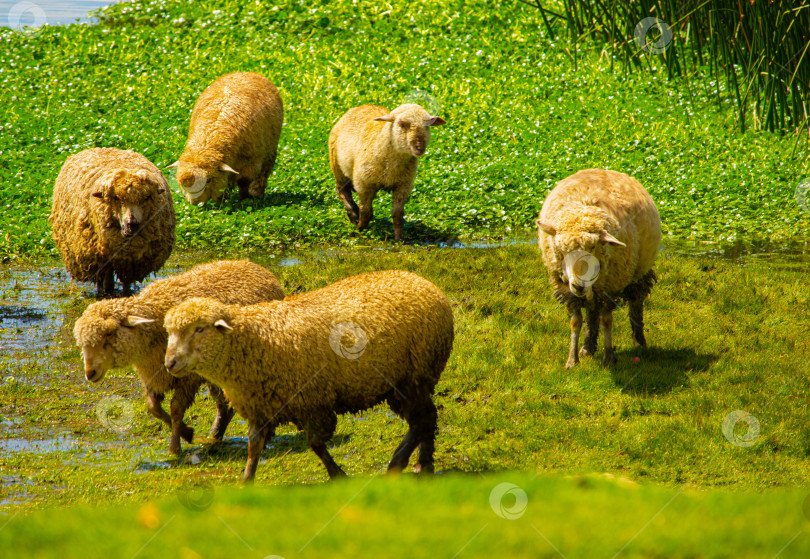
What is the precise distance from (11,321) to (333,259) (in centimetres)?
462

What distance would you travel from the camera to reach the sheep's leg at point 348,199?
51.3 ft

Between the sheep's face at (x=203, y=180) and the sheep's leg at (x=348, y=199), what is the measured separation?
1.87m

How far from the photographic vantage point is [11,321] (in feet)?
35.8

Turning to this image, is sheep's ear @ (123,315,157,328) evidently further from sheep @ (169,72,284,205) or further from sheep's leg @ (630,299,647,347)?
sheep @ (169,72,284,205)

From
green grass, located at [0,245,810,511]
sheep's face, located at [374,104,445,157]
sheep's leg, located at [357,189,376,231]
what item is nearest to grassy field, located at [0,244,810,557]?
green grass, located at [0,245,810,511]

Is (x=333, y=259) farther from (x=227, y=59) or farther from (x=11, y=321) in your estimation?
(x=227, y=59)

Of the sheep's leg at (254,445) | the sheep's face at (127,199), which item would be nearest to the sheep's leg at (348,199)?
the sheep's face at (127,199)
